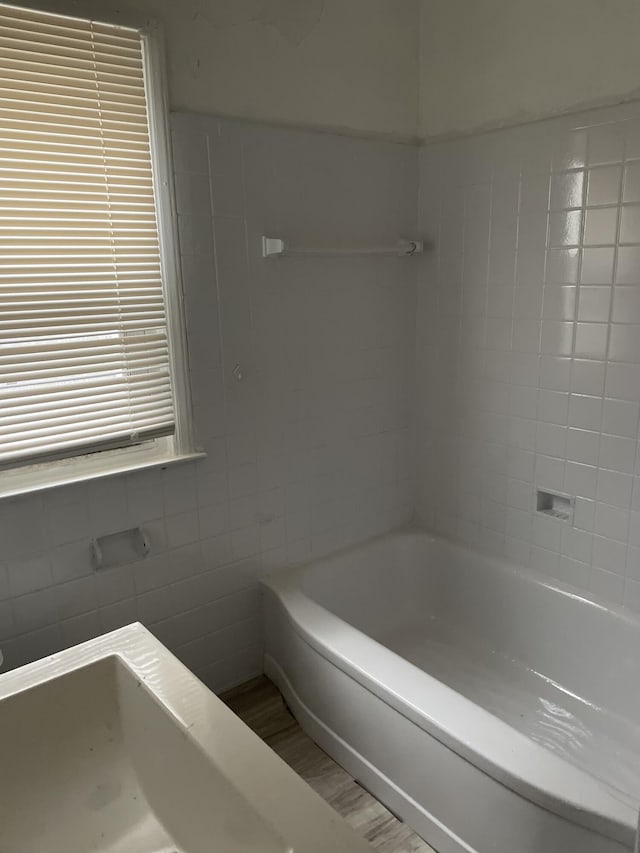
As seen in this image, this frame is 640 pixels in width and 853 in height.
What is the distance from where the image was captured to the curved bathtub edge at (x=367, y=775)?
1.62m

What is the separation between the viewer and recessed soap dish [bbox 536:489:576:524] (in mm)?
2117

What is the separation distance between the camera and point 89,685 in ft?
4.07

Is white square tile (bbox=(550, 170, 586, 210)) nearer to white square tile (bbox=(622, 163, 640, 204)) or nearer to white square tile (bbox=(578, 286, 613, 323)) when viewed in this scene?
white square tile (bbox=(622, 163, 640, 204))

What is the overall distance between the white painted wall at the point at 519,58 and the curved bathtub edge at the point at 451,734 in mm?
1651


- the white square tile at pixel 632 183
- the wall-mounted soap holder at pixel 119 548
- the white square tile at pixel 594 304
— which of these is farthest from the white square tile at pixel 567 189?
the wall-mounted soap holder at pixel 119 548

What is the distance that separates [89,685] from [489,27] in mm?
2169

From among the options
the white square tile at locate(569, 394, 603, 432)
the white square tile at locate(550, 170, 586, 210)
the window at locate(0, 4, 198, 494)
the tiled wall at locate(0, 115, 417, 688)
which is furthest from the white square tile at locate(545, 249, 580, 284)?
the window at locate(0, 4, 198, 494)

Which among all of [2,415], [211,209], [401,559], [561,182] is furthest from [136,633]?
[561,182]

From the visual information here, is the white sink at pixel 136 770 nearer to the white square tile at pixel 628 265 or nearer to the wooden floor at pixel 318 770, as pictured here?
the wooden floor at pixel 318 770

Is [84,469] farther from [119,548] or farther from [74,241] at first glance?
[74,241]

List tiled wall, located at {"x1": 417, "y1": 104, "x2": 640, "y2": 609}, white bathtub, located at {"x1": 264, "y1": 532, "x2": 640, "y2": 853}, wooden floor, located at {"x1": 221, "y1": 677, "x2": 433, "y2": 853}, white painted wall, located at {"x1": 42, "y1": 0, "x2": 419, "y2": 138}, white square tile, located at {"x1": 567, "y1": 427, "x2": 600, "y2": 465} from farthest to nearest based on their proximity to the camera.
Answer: white square tile, located at {"x1": 567, "y1": 427, "x2": 600, "y2": 465}
tiled wall, located at {"x1": 417, "y1": 104, "x2": 640, "y2": 609}
white painted wall, located at {"x1": 42, "y1": 0, "x2": 419, "y2": 138}
wooden floor, located at {"x1": 221, "y1": 677, "x2": 433, "y2": 853}
white bathtub, located at {"x1": 264, "y1": 532, "x2": 640, "y2": 853}

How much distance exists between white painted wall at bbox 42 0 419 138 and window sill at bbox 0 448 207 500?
0.98m

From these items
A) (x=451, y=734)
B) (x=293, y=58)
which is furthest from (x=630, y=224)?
(x=451, y=734)

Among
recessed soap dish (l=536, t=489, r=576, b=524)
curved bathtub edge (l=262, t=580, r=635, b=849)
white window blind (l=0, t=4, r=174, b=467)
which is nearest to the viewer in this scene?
curved bathtub edge (l=262, t=580, r=635, b=849)
